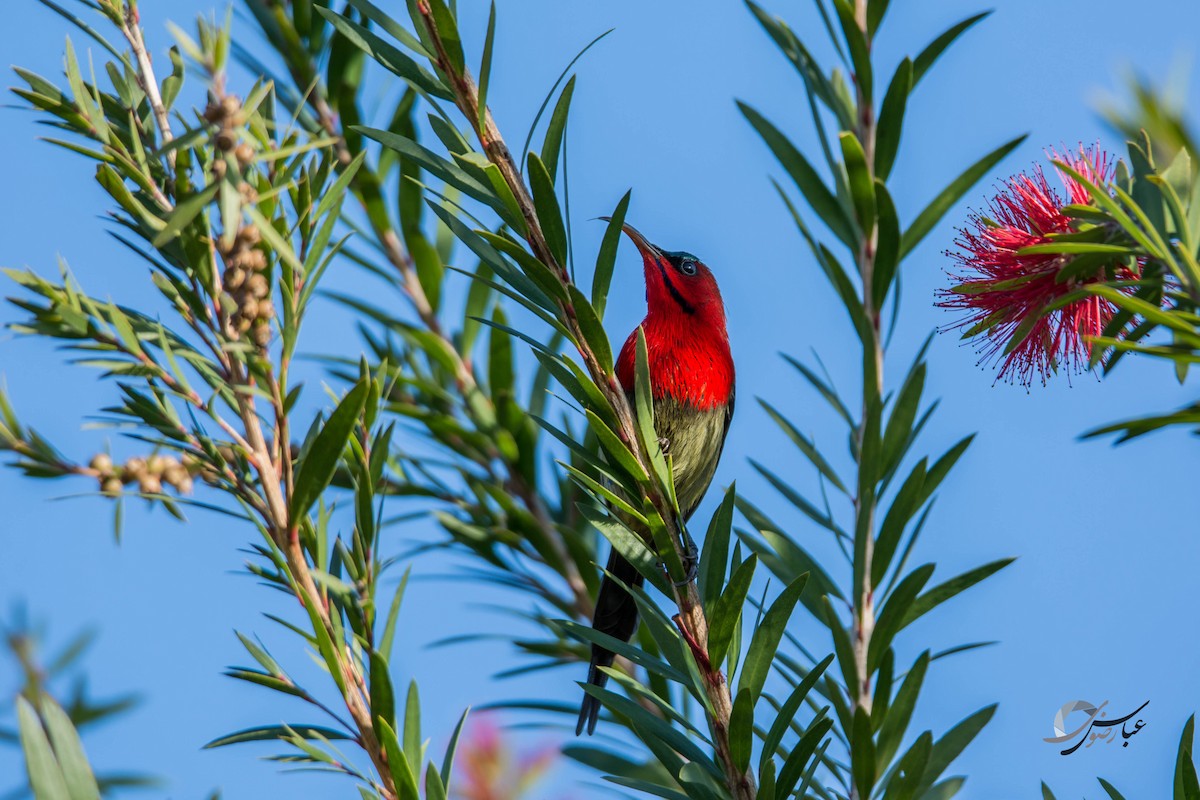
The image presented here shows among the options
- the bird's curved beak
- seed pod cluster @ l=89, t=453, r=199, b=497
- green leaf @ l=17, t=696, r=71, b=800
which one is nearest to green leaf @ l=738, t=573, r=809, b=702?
seed pod cluster @ l=89, t=453, r=199, b=497

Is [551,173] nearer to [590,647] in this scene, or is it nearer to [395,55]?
[395,55]

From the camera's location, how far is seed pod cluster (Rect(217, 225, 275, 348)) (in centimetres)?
143

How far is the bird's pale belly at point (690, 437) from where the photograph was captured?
4.31m

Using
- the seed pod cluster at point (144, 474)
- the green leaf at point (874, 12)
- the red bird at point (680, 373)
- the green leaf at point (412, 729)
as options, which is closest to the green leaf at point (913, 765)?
the green leaf at point (412, 729)

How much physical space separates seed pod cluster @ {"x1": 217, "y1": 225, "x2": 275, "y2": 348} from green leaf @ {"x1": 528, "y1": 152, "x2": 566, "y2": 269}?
1.24 feet

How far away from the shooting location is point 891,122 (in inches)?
84.6

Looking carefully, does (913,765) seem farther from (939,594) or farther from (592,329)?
(592,329)

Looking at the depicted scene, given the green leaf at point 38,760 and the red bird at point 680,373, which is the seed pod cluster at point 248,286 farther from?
the red bird at point 680,373

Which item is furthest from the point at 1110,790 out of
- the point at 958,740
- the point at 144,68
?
the point at 144,68

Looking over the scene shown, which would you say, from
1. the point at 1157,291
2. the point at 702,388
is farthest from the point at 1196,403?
the point at 702,388

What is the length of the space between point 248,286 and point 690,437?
10.2ft

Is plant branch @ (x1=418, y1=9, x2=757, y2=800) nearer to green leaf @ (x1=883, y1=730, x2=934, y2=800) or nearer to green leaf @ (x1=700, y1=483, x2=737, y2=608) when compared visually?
green leaf @ (x1=700, y1=483, x2=737, y2=608)

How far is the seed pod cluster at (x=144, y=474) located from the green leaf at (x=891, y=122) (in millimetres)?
1506

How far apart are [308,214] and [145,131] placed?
30 cm
